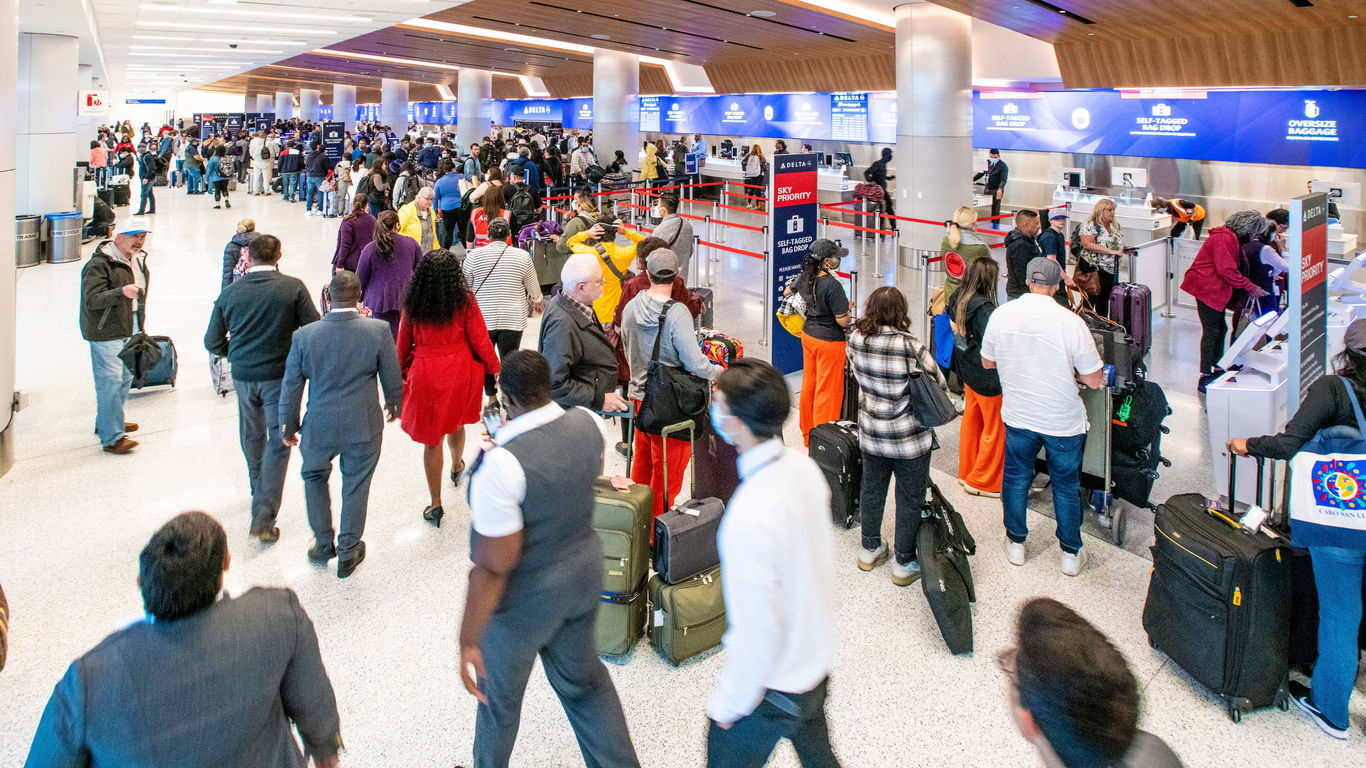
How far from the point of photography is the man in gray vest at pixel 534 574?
2.49 metres

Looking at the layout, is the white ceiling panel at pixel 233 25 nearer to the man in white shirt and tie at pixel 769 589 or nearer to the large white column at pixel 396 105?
the large white column at pixel 396 105

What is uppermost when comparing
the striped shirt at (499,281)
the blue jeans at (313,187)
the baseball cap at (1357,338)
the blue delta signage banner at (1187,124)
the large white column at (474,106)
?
the large white column at (474,106)

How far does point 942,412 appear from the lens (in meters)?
4.14

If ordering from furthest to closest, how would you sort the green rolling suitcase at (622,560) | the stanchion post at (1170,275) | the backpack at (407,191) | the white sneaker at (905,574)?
the backpack at (407,191) → the stanchion post at (1170,275) → the white sneaker at (905,574) → the green rolling suitcase at (622,560)

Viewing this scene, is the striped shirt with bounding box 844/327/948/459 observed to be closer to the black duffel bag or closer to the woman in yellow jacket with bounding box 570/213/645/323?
the black duffel bag

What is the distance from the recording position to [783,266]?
7762 mm

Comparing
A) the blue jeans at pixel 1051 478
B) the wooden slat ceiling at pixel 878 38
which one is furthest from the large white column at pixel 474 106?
the blue jeans at pixel 1051 478

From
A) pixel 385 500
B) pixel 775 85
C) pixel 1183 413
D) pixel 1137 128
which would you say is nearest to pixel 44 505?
pixel 385 500

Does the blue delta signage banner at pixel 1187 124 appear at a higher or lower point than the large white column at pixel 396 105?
lower

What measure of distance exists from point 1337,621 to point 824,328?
3210 mm

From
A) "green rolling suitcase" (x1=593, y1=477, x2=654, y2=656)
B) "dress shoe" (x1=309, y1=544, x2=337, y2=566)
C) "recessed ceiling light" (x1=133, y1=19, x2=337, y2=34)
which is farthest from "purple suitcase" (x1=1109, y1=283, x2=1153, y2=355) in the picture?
"recessed ceiling light" (x1=133, y1=19, x2=337, y2=34)

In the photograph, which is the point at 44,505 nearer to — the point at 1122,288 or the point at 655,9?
the point at 1122,288

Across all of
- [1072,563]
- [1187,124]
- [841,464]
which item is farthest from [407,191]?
[1187,124]

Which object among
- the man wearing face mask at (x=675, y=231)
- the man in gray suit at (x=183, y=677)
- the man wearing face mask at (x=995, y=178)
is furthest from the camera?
the man wearing face mask at (x=995, y=178)
